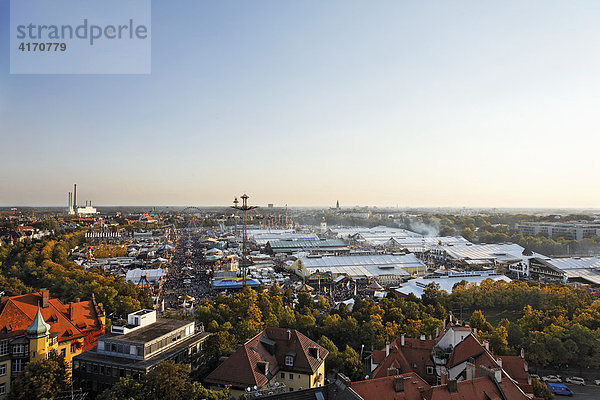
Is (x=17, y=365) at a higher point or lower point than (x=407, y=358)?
higher

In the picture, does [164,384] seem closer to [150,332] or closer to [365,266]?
[150,332]

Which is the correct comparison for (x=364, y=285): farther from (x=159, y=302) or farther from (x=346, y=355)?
(x=346, y=355)

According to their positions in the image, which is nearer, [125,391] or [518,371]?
[125,391]

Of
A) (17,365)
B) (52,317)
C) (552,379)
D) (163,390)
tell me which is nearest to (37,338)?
(17,365)

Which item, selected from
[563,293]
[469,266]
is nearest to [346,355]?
[563,293]

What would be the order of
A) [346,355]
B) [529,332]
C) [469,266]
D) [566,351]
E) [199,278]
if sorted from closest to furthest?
[346,355]
[566,351]
[529,332]
[199,278]
[469,266]

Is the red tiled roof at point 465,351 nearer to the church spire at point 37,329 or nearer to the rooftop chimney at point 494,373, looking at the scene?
the rooftop chimney at point 494,373
